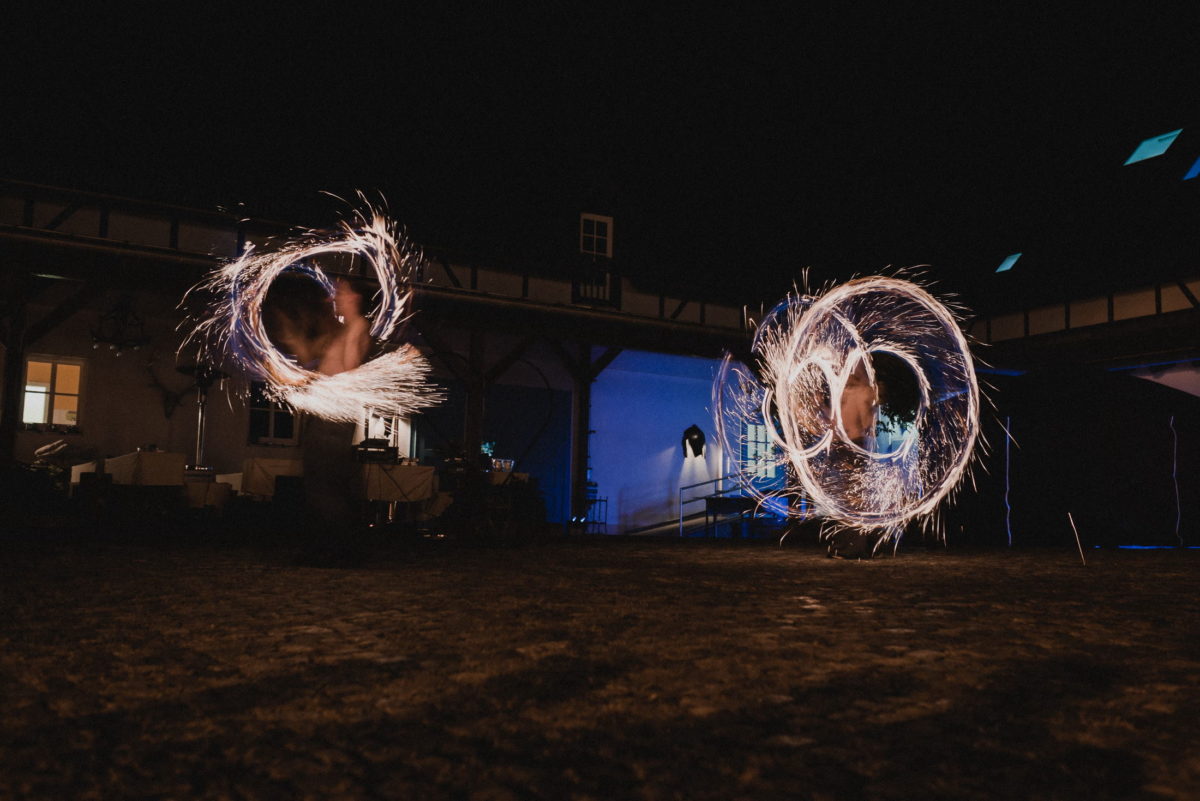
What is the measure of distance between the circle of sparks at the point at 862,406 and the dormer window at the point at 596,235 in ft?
12.6

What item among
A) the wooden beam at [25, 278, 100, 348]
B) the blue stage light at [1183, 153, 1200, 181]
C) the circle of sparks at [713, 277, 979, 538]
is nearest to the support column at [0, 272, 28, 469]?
the wooden beam at [25, 278, 100, 348]

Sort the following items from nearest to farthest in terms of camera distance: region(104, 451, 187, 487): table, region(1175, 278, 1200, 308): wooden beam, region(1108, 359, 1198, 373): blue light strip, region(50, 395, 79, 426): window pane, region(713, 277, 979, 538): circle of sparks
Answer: region(713, 277, 979, 538): circle of sparks → region(104, 451, 187, 487): table → region(50, 395, 79, 426): window pane → region(1175, 278, 1200, 308): wooden beam → region(1108, 359, 1198, 373): blue light strip

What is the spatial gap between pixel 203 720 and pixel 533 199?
14855 millimetres

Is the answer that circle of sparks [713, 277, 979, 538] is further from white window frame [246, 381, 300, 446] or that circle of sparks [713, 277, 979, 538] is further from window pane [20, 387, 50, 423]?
window pane [20, 387, 50, 423]

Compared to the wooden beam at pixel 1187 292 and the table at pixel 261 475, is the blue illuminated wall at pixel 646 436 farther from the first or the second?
the wooden beam at pixel 1187 292

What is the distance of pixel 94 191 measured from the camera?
12086 millimetres

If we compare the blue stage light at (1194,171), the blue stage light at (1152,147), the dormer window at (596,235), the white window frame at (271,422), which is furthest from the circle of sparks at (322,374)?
the blue stage light at (1152,147)

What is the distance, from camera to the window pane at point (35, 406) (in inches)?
494

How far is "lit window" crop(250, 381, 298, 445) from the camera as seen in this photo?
1406 cm

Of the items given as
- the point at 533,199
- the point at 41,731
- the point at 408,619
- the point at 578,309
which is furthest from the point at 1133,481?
the point at 41,731

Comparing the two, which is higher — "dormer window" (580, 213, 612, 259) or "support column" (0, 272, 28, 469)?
"dormer window" (580, 213, 612, 259)

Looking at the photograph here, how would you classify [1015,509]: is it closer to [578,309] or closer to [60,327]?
[578,309]

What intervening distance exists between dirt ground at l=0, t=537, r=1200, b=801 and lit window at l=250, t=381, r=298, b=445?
8978 millimetres

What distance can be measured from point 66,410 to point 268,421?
290cm
